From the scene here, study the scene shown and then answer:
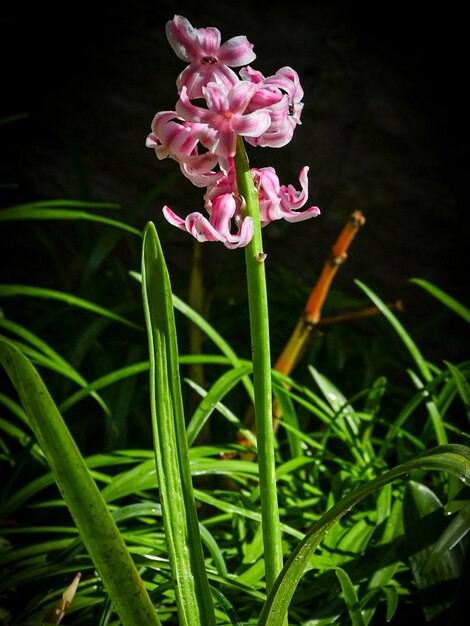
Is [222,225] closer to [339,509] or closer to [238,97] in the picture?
[238,97]

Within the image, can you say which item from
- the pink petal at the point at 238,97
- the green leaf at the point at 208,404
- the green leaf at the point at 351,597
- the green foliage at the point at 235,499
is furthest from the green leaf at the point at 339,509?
the green leaf at the point at 208,404

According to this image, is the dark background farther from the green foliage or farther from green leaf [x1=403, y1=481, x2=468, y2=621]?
green leaf [x1=403, y1=481, x2=468, y2=621]

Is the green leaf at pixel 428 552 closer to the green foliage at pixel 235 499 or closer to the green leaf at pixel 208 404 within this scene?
the green foliage at pixel 235 499

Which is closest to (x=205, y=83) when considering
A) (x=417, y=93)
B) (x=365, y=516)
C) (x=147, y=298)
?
(x=147, y=298)

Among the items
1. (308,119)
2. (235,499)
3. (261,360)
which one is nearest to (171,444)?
(261,360)

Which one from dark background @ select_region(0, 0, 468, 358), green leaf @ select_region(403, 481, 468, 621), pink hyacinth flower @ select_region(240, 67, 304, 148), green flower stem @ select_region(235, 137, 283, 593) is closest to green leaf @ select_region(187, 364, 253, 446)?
green leaf @ select_region(403, 481, 468, 621)

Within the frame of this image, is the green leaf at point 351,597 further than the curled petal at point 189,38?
Yes

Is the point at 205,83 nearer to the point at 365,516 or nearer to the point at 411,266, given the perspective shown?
the point at 365,516
